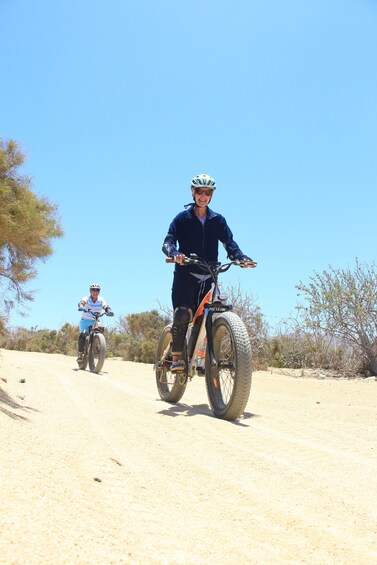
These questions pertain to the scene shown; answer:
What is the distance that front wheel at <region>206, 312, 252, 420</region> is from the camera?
5.25 m

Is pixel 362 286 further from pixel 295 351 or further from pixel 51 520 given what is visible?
pixel 51 520

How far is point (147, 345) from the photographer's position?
18.3m

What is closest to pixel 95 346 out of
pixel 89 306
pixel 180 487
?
pixel 89 306

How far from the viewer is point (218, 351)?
5.98 metres

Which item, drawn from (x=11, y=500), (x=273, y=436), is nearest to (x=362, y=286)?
(x=273, y=436)

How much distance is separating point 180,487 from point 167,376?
4577 mm

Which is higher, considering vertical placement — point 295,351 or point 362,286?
point 362,286

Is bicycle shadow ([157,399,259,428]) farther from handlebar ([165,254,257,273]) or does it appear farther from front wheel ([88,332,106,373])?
front wheel ([88,332,106,373])

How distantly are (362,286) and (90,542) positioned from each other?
1179cm

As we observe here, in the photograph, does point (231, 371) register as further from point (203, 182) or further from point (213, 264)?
point (203, 182)

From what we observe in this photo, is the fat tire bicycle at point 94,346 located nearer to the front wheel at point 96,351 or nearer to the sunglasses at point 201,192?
the front wheel at point 96,351

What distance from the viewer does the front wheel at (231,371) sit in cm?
525

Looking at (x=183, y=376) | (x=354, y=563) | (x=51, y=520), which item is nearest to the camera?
(x=51, y=520)

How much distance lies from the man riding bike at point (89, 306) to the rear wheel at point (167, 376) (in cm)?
697
